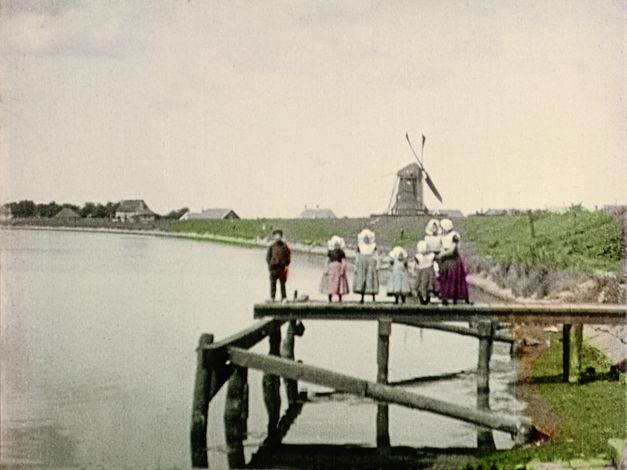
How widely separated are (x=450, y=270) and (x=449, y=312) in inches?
10.5

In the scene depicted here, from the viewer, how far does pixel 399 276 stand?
6238mm

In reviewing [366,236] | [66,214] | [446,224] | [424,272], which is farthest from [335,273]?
[66,214]

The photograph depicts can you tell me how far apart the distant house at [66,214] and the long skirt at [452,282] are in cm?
261

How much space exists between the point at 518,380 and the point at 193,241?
3350 millimetres

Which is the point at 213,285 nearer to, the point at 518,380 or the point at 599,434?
the point at 518,380

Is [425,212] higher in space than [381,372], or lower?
higher


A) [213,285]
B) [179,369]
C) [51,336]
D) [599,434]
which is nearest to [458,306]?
[599,434]

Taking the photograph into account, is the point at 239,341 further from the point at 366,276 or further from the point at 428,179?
the point at 428,179

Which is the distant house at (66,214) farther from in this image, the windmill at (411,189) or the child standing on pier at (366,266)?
the windmill at (411,189)

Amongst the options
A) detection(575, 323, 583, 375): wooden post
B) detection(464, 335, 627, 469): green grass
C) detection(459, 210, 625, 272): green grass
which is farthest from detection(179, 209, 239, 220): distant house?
detection(575, 323, 583, 375): wooden post

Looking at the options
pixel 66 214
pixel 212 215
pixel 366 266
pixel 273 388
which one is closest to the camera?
pixel 366 266

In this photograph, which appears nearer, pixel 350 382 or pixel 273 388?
pixel 350 382

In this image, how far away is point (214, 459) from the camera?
17.9 ft

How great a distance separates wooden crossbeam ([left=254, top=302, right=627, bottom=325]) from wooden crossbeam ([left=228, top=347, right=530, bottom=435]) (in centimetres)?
67
